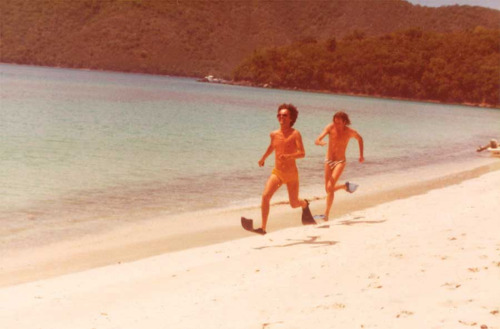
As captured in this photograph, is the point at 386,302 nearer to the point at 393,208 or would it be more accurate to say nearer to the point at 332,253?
the point at 332,253

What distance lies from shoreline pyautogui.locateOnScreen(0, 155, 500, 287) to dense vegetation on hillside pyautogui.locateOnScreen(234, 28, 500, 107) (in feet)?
362

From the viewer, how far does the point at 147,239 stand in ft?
28.4

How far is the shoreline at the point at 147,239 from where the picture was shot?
7.08 meters

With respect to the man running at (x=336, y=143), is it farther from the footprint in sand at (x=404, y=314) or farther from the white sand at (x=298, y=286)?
the footprint in sand at (x=404, y=314)

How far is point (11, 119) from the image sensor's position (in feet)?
99.8

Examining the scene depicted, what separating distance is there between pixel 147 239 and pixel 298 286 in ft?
12.3

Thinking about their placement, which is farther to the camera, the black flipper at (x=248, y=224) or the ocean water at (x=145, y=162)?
the ocean water at (x=145, y=162)

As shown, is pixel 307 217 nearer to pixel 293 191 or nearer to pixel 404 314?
pixel 293 191

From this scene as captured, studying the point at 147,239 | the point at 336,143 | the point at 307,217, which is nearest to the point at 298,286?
the point at 307,217

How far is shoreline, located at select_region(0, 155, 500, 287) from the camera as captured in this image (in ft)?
23.2

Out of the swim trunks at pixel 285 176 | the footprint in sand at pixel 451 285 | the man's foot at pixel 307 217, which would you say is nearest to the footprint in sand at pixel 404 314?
the footprint in sand at pixel 451 285

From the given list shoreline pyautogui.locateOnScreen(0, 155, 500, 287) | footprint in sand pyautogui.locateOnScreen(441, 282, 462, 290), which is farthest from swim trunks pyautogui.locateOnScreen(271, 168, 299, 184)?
footprint in sand pyautogui.locateOnScreen(441, 282, 462, 290)

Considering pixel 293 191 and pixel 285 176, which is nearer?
pixel 285 176

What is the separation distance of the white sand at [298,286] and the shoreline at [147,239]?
49 cm
